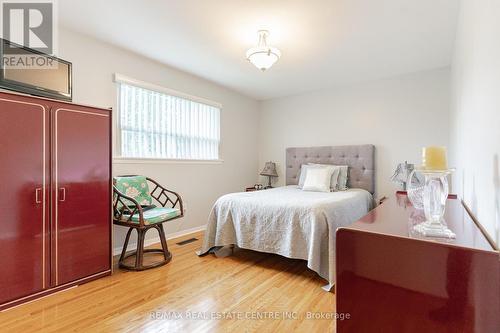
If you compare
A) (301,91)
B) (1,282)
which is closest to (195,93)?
(301,91)

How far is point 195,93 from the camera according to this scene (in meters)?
3.91

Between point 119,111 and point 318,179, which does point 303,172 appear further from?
point 119,111

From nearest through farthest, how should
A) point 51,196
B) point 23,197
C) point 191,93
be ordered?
point 23,197 → point 51,196 → point 191,93

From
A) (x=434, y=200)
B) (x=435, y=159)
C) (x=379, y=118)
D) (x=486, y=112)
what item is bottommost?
(x=434, y=200)

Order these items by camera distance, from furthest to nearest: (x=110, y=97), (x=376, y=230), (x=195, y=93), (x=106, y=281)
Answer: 1. (x=195, y=93)
2. (x=110, y=97)
3. (x=106, y=281)
4. (x=376, y=230)

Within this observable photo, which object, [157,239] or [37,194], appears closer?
[37,194]

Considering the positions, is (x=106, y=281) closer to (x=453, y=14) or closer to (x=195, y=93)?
(x=195, y=93)

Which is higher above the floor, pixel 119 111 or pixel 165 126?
pixel 119 111

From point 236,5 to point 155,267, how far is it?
2.56 meters

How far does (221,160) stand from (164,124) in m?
1.22

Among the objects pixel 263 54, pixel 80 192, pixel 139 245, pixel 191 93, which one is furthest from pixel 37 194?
pixel 191 93

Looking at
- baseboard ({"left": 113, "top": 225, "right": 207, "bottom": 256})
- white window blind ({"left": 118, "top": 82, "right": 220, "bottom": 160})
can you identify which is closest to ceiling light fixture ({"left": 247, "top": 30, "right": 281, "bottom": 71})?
white window blind ({"left": 118, "top": 82, "right": 220, "bottom": 160})

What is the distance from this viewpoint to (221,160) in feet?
14.3

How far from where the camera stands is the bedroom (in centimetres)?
102
